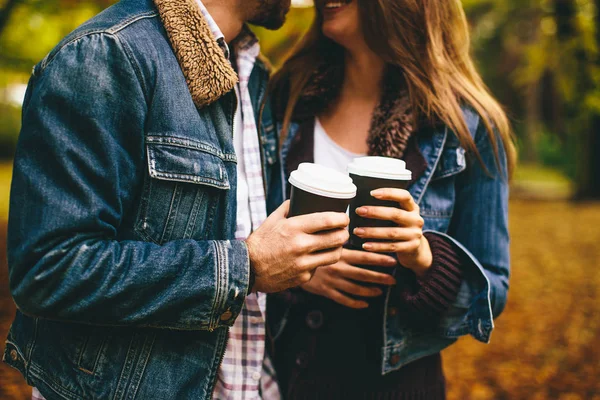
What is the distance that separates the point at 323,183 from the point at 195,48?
564 mm

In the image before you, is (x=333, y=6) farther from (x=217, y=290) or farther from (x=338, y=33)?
(x=217, y=290)

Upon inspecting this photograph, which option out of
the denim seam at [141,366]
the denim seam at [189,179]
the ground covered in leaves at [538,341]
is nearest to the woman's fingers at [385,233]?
the denim seam at [189,179]

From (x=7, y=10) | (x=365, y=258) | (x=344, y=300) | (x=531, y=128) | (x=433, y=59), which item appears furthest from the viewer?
(x=531, y=128)

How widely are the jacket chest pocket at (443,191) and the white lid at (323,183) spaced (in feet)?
2.17

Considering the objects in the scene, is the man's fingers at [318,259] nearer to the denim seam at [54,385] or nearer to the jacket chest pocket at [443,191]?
the jacket chest pocket at [443,191]

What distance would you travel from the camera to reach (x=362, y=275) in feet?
6.20

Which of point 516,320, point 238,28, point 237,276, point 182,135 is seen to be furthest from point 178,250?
point 516,320

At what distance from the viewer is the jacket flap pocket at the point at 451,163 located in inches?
80.0

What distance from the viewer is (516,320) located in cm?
651

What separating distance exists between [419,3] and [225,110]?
1.00m

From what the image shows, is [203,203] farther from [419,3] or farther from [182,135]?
[419,3]

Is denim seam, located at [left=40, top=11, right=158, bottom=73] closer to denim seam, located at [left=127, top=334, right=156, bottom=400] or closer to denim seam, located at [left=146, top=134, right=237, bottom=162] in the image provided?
denim seam, located at [left=146, top=134, right=237, bottom=162]

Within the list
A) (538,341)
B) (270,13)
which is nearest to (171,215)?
(270,13)

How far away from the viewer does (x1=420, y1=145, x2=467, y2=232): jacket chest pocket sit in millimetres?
2043
